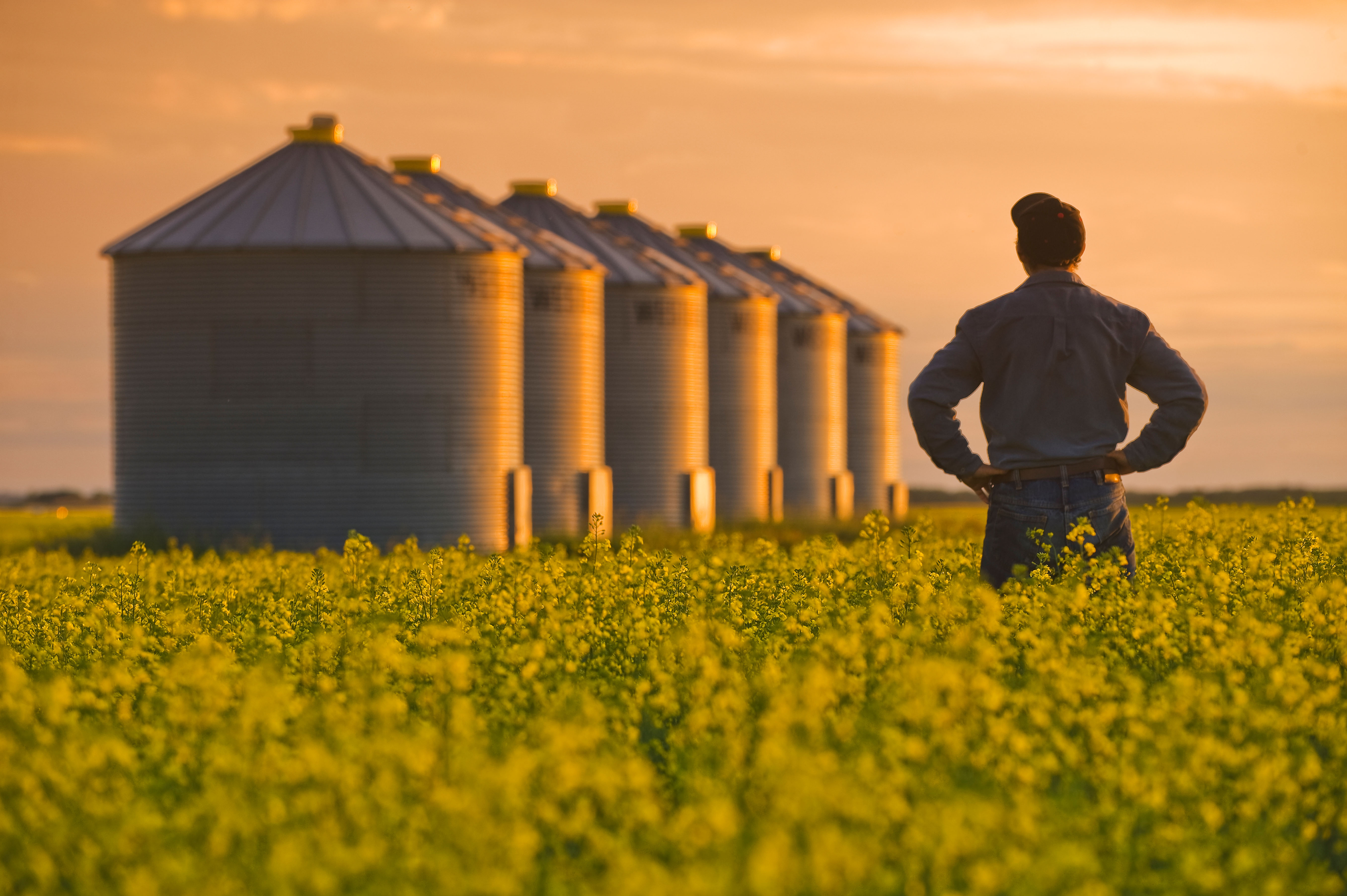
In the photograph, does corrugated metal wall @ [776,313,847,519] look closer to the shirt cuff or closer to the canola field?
the canola field

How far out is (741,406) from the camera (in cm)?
4178

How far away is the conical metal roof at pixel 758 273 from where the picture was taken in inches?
1908

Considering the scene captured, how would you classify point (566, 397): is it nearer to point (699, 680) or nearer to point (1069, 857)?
point (699, 680)

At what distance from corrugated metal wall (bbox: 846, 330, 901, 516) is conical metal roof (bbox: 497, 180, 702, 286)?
31.3 feet

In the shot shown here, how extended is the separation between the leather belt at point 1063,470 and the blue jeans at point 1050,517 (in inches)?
0.8

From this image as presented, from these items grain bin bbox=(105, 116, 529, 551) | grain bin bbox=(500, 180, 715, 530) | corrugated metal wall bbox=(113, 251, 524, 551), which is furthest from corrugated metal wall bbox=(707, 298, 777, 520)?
corrugated metal wall bbox=(113, 251, 524, 551)

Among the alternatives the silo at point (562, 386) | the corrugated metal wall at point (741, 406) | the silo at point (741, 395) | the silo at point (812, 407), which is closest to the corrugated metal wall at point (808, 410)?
the silo at point (812, 407)

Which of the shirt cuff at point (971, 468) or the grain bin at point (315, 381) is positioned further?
the grain bin at point (315, 381)

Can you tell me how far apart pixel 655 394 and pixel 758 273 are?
16.9 m

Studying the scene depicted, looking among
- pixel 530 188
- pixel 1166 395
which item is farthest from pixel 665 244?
pixel 1166 395

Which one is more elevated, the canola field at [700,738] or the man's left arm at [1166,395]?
the man's left arm at [1166,395]

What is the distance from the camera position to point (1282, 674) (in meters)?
6.29

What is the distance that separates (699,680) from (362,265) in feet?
74.1

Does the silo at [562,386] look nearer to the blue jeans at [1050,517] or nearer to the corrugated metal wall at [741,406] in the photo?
the corrugated metal wall at [741,406]
